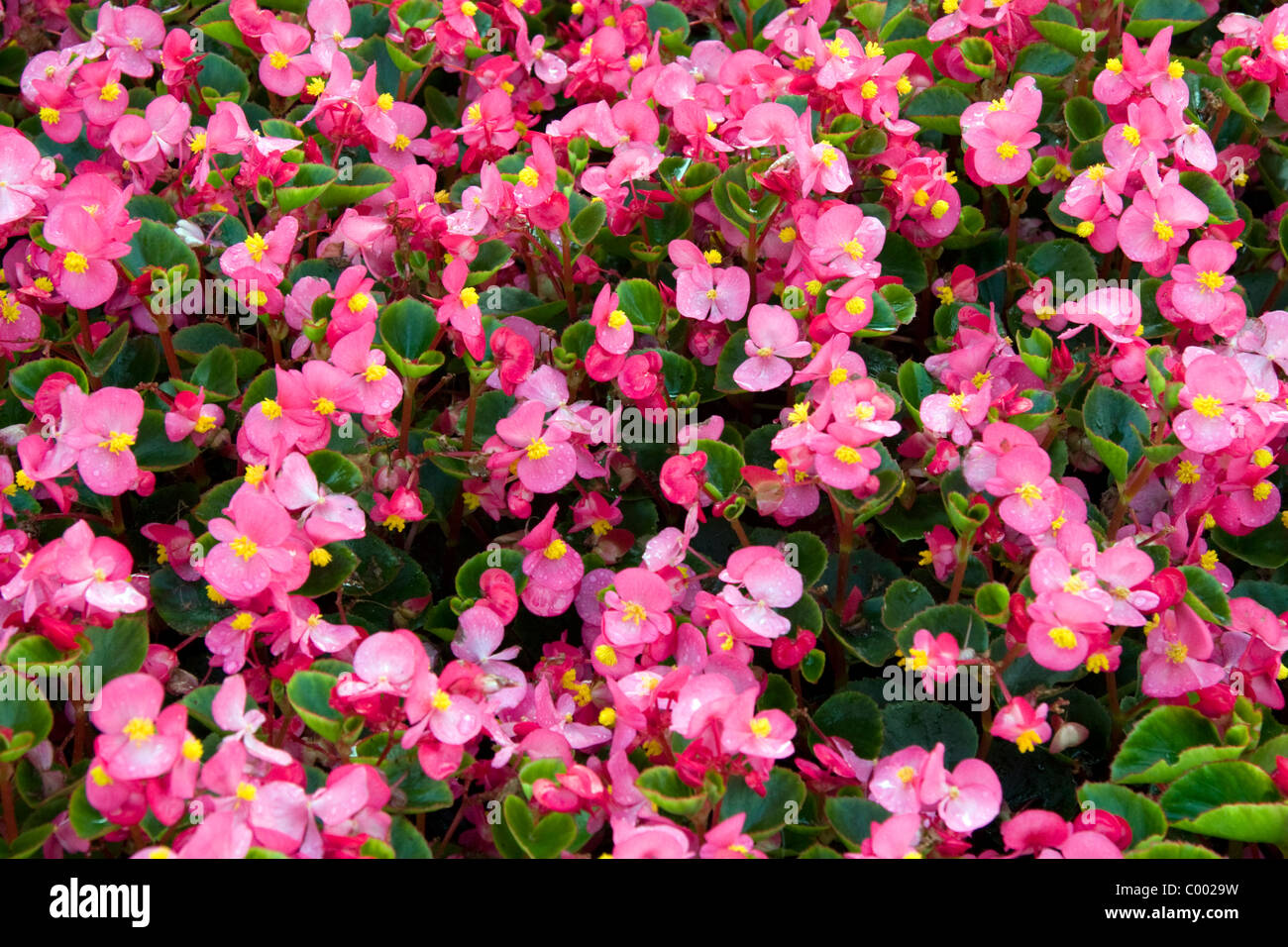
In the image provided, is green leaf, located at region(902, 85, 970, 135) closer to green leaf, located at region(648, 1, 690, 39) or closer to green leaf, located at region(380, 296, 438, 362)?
green leaf, located at region(648, 1, 690, 39)

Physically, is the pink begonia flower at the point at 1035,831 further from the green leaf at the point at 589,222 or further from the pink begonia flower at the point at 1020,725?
Answer: the green leaf at the point at 589,222

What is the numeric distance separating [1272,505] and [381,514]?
84cm

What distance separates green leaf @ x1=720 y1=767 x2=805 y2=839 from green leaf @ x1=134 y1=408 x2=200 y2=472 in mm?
595

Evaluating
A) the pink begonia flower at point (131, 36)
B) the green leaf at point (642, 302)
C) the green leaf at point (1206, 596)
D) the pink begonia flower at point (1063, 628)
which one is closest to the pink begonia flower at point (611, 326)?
the green leaf at point (642, 302)

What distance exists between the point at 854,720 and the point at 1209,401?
41 cm

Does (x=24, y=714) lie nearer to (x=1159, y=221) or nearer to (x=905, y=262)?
(x=905, y=262)

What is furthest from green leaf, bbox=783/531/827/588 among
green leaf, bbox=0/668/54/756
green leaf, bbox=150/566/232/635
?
green leaf, bbox=0/668/54/756

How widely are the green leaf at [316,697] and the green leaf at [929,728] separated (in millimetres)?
473

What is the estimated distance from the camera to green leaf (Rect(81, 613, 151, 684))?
3.04 ft

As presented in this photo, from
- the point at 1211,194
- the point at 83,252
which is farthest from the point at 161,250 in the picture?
the point at 1211,194

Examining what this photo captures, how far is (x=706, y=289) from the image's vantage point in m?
1.14

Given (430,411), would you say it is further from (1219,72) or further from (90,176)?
(1219,72)

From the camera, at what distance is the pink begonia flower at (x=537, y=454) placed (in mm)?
1013
